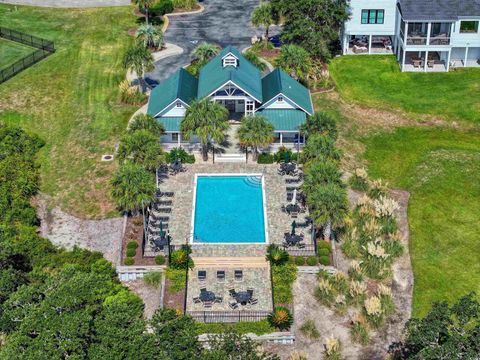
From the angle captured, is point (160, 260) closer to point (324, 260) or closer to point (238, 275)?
point (238, 275)

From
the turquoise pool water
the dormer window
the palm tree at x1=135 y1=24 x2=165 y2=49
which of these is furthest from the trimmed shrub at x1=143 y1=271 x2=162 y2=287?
the palm tree at x1=135 y1=24 x2=165 y2=49

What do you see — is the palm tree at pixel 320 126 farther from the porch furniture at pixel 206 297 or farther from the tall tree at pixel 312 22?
the porch furniture at pixel 206 297

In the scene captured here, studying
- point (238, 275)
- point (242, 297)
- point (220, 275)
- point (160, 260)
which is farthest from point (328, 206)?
point (160, 260)

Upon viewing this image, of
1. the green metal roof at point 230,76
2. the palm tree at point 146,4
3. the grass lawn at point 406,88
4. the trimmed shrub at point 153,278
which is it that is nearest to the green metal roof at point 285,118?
the green metal roof at point 230,76

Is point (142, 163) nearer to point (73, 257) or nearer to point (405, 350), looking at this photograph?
point (73, 257)

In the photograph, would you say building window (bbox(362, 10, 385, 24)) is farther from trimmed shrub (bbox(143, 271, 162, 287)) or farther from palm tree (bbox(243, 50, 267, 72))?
trimmed shrub (bbox(143, 271, 162, 287))
